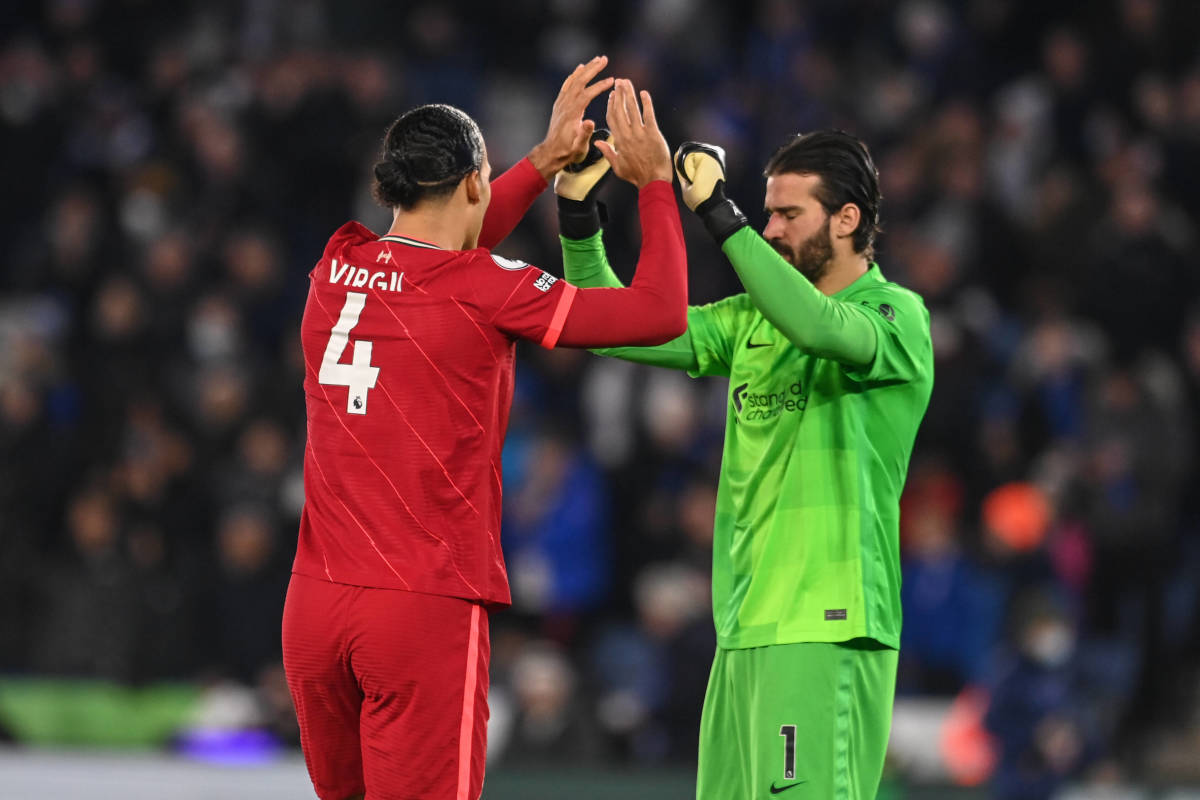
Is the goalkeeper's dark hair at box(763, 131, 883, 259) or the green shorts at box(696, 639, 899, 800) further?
the goalkeeper's dark hair at box(763, 131, 883, 259)

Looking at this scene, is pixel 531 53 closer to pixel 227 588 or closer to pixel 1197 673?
pixel 227 588

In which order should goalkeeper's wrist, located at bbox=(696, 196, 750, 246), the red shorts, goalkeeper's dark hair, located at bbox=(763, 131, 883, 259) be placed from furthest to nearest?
1. goalkeeper's dark hair, located at bbox=(763, 131, 883, 259)
2. goalkeeper's wrist, located at bbox=(696, 196, 750, 246)
3. the red shorts

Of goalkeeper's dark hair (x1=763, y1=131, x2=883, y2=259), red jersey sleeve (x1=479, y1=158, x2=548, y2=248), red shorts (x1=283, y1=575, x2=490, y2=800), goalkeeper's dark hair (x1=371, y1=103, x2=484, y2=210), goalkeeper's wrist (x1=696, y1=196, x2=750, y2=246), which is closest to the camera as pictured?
red shorts (x1=283, y1=575, x2=490, y2=800)

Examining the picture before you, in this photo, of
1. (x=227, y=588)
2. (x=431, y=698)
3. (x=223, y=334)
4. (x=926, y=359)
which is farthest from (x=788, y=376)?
(x=223, y=334)

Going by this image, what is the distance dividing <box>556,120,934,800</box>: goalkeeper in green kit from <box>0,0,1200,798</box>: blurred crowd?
4.33 meters

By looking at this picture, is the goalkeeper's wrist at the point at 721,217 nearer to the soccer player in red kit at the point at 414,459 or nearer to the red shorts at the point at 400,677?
the soccer player in red kit at the point at 414,459

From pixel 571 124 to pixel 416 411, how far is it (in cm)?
114

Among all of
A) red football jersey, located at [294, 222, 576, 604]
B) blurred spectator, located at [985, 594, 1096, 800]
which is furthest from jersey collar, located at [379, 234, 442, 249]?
blurred spectator, located at [985, 594, 1096, 800]

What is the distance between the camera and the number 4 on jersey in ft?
13.2

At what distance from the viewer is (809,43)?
12742mm

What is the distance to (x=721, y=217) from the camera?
4.36m

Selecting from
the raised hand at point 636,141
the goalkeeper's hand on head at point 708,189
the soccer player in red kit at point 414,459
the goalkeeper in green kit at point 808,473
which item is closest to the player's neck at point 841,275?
the goalkeeper in green kit at point 808,473

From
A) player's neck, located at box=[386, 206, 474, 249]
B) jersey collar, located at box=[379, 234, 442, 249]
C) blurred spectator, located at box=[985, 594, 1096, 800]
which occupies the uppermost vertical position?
player's neck, located at box=[386, 206, 474, 249]

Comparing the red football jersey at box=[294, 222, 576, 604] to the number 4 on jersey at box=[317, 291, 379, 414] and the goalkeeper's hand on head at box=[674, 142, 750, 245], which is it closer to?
the number 4 on jersey at box=[317, 291, 379, 414]
